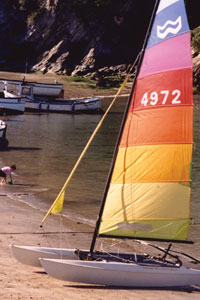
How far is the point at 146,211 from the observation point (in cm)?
1778

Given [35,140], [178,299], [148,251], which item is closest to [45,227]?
[148,251]

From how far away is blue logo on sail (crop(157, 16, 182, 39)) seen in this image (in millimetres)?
17109

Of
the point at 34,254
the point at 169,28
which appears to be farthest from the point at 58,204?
the point at 169,28

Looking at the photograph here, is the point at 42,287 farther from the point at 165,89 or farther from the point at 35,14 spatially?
the point at 35,14

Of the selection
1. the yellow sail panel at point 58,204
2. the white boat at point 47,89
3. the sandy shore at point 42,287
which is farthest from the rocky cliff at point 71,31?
the yellow sail panel at point 58,204

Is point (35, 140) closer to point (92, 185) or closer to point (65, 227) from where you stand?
point (92, 185)

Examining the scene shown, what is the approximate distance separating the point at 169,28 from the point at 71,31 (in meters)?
77.9

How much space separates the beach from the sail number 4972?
471 cm

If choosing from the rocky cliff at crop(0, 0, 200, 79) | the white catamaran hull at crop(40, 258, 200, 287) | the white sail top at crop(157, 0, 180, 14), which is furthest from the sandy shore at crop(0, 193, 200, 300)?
the rocky cliff at crop(0, 0, 200, 79)

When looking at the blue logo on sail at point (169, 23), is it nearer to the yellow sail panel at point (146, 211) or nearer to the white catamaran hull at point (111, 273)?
the yellow sail panel at point (146, 211)

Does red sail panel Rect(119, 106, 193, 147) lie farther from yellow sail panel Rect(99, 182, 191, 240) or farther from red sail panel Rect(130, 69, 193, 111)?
yellow sail panel Rect(99, 182, 191, 240)

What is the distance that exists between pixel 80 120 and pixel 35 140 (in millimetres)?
13516

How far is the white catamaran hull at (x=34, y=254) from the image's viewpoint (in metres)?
17.5

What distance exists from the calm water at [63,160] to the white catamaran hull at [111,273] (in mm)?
5877
